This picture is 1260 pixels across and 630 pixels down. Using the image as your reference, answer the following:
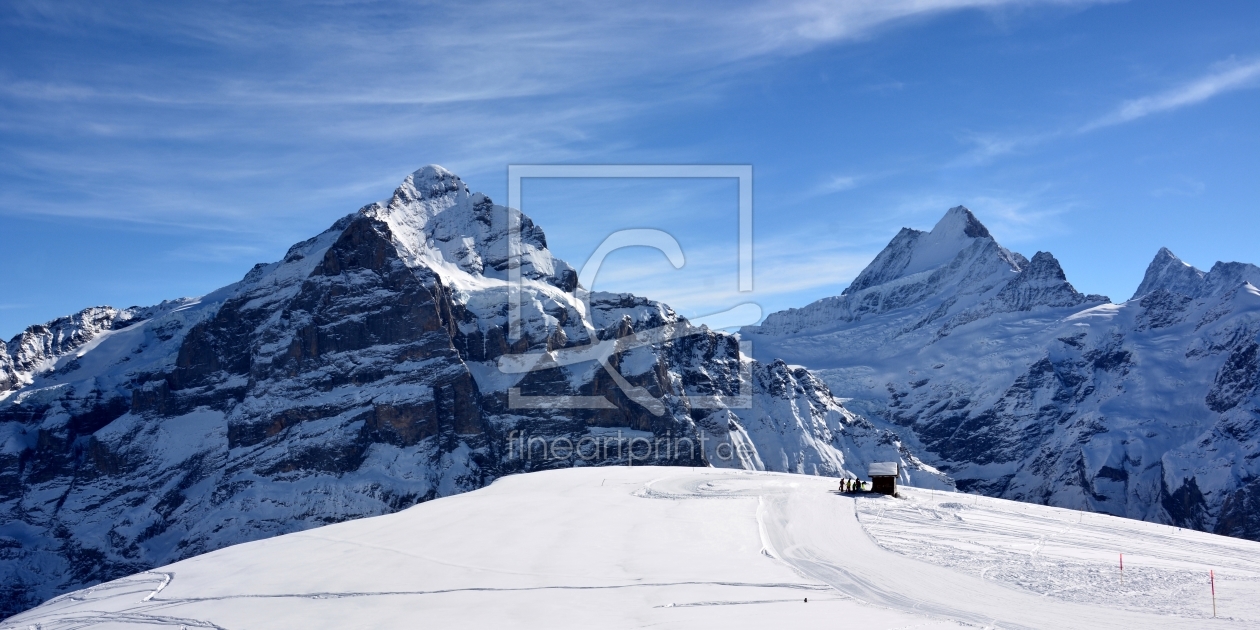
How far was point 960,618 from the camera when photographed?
24.7 metres

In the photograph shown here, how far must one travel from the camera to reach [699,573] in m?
29.1

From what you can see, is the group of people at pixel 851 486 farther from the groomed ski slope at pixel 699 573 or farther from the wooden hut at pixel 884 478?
the groomed ski slope at pixel 699 573

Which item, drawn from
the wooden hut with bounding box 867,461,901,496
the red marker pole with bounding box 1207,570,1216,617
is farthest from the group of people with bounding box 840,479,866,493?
the red marker pole with bounding box 1207,570,1216,617

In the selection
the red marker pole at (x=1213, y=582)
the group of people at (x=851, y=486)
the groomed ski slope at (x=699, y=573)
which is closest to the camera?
the groomed ski slope at (x=699, y=573)

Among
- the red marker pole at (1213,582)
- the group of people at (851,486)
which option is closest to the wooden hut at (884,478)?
the group of people at (851,486)

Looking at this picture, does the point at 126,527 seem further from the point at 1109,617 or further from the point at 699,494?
the point at 1109,617

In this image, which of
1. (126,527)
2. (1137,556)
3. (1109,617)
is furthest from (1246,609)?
(126,527)

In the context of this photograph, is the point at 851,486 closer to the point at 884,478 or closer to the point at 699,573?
the point at 884,478

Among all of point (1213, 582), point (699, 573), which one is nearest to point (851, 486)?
point (1213, 582)

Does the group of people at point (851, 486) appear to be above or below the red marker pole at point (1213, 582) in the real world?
above

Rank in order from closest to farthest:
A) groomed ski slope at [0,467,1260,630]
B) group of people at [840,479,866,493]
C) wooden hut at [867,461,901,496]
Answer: groomed ski slope at [0,467,1260,630] → wooden hut at [867,461,901,496] → group of people at [840,479,866,493]

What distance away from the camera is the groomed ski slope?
2555cm

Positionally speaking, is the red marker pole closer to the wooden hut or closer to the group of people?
the wooden hut

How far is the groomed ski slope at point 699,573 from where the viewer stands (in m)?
25.5
